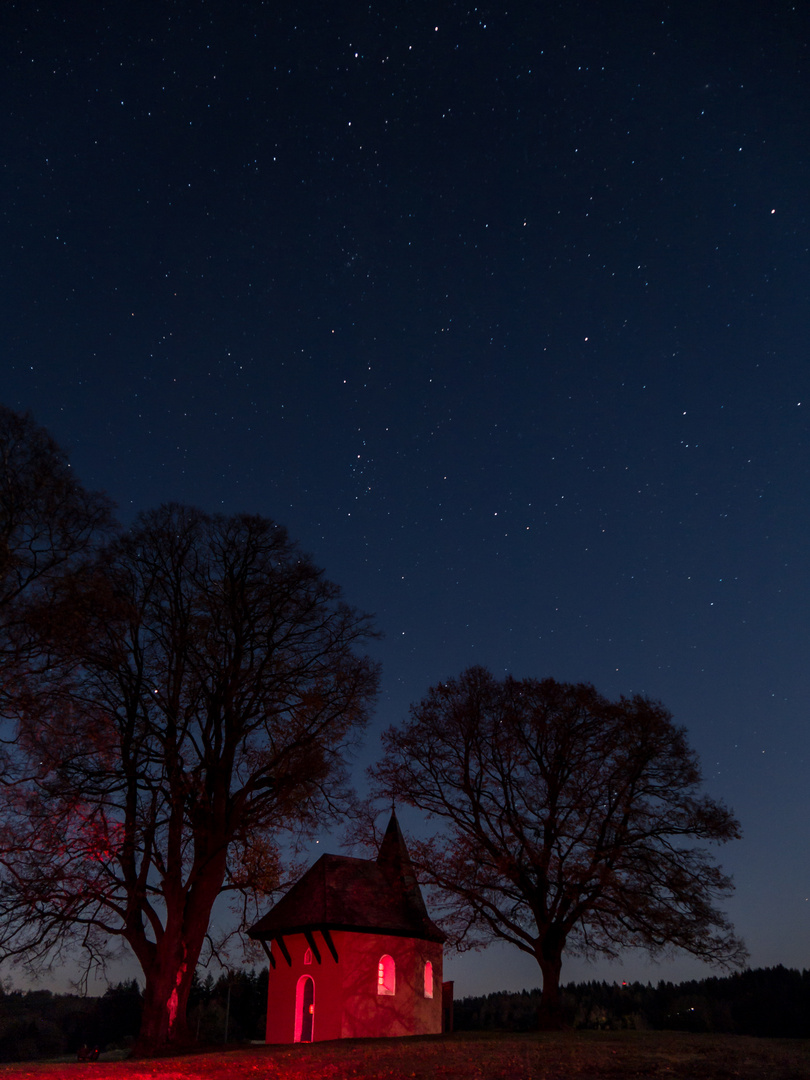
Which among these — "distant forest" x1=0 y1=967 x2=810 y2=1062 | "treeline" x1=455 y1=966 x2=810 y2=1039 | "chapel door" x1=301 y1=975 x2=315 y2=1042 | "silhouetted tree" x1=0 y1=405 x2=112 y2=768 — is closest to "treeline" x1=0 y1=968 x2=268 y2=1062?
"distant forest" x1=0 y1=967 x2=810 y2=1062

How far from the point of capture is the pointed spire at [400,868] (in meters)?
27.6

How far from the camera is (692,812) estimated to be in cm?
2539

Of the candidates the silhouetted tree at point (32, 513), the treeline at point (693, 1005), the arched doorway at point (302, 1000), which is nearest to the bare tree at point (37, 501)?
the silhouetted tree at point (32, 513)

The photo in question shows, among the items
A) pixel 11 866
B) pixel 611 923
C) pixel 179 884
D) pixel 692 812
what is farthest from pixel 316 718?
pixel 692 812

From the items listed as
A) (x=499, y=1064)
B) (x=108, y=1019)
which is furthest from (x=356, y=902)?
(x=108, y=1019)

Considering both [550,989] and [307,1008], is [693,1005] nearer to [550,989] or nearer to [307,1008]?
[307,1008]

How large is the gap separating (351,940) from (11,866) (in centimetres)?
1441

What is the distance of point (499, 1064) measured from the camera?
533 inches

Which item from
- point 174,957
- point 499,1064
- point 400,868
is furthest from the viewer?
point 400,868

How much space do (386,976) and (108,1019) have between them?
52.2 metres

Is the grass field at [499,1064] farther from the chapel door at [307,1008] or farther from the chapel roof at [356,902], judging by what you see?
the chapel door at [307,1008]

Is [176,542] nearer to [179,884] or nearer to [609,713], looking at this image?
[179,884]

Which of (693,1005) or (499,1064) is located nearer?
(499,1064)

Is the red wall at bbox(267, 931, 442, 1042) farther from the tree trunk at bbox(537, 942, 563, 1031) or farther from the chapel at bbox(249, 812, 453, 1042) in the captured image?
the tree trunk at bbox(537, 942, 563, 1031)
